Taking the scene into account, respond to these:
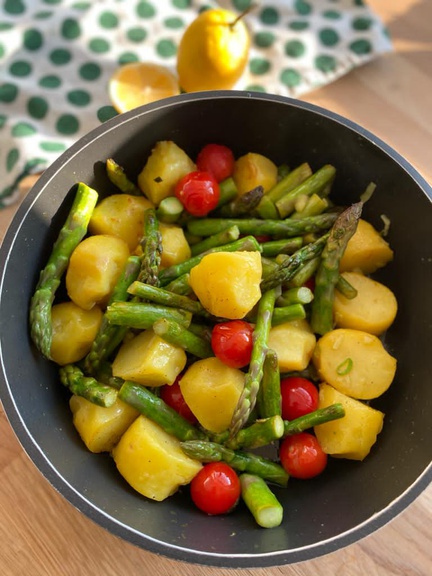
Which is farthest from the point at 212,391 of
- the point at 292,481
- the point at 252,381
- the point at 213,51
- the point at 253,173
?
the point at 213,51

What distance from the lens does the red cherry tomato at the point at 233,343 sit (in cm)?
155

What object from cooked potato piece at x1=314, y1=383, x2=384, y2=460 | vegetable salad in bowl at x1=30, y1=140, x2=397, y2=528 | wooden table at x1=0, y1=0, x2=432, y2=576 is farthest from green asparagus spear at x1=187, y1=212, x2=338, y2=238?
wooden table at x1=0, y1=0, x2=432, y2=576

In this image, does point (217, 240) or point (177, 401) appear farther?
point (217, 240)

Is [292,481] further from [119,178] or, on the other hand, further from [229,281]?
[119,178]

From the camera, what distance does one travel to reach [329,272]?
1710 millimetres

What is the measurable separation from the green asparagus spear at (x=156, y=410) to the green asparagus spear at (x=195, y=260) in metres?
0.30

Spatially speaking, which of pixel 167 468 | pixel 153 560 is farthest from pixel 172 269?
pixel 153 560

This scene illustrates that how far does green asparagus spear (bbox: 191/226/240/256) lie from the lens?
5.74 feet

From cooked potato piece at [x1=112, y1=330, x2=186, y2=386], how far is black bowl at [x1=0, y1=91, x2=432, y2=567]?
0.63 feet

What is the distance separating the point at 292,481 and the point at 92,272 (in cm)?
72

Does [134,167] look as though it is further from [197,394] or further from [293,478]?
[293,478]

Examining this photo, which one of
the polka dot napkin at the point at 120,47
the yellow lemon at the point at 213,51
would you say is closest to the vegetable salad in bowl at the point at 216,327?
the yellow lemon at the point at 213,51

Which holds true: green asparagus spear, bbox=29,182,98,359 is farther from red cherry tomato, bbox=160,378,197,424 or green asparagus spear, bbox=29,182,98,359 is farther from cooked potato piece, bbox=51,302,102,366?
red cherry tomato, bbox=160,378,197,424

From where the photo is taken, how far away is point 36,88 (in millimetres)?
2207
